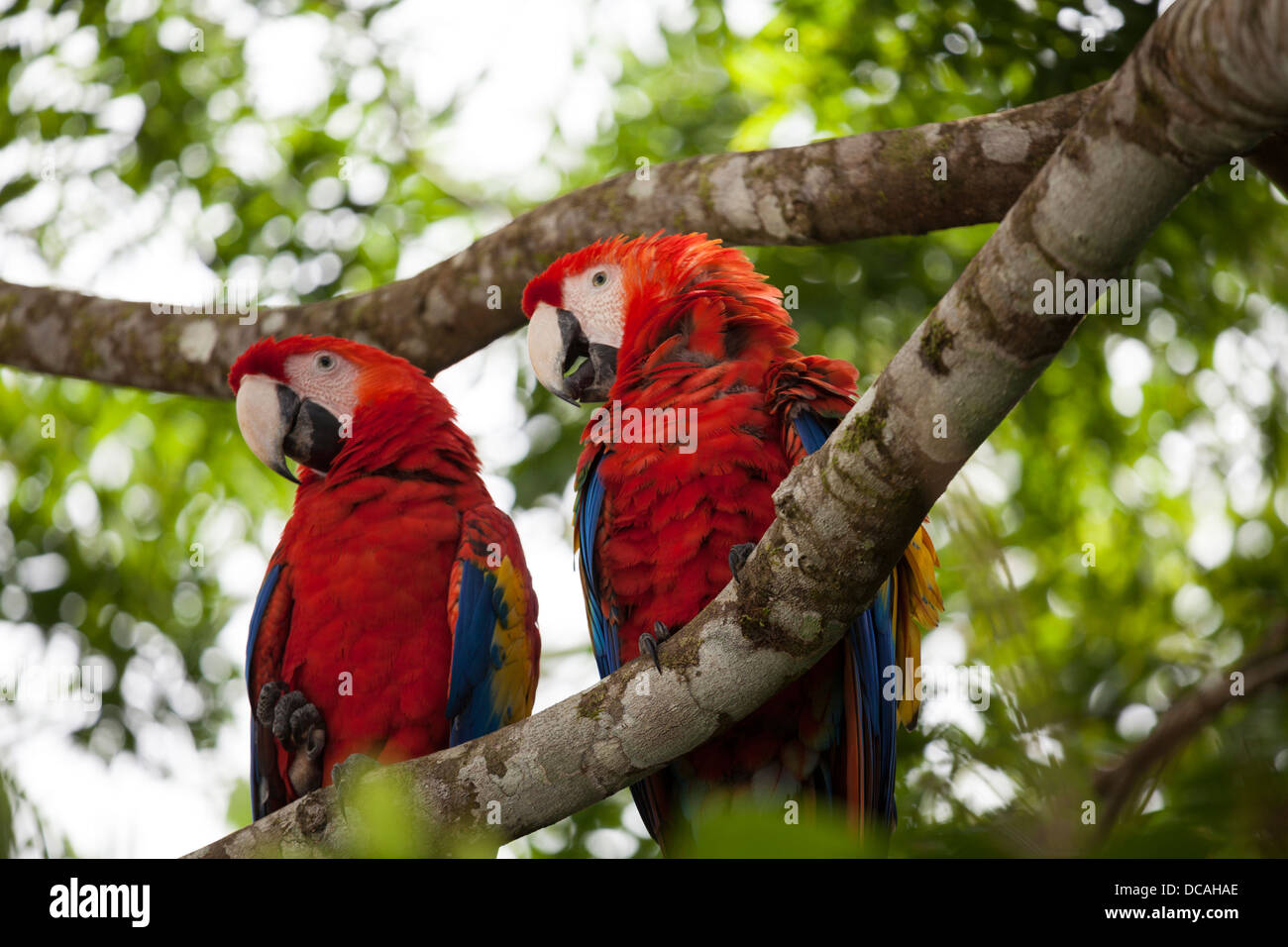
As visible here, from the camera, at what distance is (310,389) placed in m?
2.15

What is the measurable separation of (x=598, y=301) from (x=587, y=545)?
1.86 ft

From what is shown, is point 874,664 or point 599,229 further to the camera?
point 599,229

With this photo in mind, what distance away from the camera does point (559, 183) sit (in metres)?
3.54

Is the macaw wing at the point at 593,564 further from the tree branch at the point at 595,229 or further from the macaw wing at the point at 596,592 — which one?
the tree branch at the point at 595,229

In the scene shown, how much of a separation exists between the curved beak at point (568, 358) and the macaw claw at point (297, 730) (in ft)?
2.67

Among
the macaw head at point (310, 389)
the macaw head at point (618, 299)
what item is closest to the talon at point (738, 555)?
the macaw head at point (618, 299)

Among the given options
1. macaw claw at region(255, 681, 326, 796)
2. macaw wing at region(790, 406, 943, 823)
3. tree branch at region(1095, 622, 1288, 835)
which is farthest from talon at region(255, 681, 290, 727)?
tree branch at region(1095, 622, 1288, 835)

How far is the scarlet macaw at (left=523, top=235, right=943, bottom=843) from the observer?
168 cm

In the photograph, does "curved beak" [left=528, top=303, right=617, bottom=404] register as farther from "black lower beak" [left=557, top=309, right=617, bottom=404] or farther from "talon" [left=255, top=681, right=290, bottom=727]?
"talon" [left=255, top=681, right=290, bottom=727]

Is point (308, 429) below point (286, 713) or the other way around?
the other way around

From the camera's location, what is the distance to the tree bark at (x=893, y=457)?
96 centimetres

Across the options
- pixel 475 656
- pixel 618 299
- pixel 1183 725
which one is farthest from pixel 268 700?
pixel 1183 725

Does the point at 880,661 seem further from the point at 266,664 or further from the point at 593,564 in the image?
the point at 266,664
